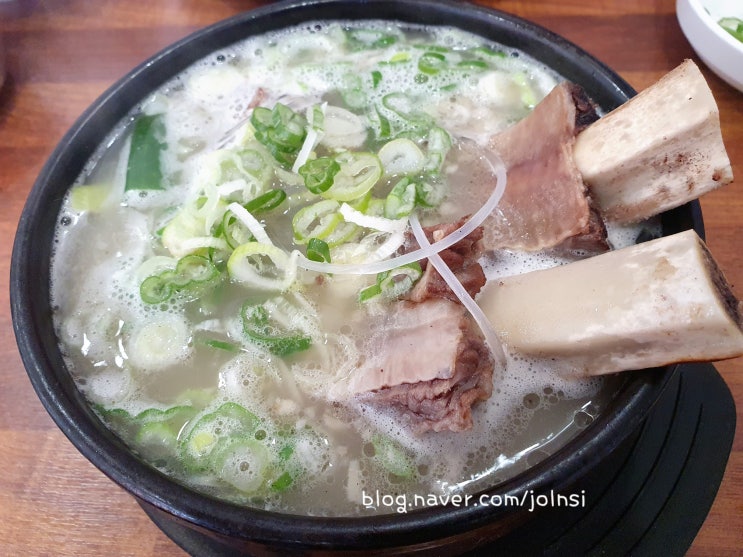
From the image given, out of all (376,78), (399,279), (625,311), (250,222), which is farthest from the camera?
(376,78)

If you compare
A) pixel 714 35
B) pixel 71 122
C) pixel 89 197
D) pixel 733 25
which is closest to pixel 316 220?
pixel 89 197

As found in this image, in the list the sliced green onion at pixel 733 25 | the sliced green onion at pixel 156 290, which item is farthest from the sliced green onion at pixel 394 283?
the sliced green onion at pixel 733 25

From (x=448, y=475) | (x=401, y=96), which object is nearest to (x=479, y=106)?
(x=401, y=96)

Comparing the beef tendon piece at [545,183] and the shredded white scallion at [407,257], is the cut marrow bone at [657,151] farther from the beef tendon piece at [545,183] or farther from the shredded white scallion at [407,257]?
the shredded white scallion at [407,257]

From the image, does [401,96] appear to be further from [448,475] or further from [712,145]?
[448,475]

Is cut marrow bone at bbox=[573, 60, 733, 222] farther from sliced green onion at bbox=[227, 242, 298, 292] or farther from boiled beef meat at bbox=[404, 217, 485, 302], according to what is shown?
sliced green onion at bbox=[227, 242, 298, 292]

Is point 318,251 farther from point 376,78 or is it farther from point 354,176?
point 376,78

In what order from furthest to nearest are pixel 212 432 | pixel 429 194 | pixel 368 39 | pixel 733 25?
pixel 733 25, pixel 368 39, pixel 429 194, pixel 212 432
